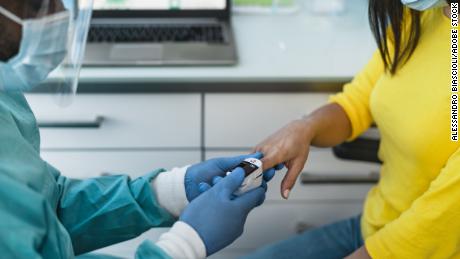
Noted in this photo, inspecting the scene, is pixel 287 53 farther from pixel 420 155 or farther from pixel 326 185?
pixel 420 155

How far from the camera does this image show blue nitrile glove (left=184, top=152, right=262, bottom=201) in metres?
0.96

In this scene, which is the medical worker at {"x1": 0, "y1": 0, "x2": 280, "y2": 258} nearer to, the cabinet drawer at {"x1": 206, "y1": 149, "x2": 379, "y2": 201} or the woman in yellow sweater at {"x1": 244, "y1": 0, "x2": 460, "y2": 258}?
the woman in yellow sweater at {"x1": 244, "y1": 0, "x2": 460, "y2": 258}

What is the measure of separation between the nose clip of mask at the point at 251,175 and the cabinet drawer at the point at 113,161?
42 cm

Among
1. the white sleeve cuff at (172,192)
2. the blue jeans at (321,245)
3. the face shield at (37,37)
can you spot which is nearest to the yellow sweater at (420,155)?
the blue jeans at (321,245)

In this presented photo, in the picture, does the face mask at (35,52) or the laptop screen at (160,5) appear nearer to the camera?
the face mask at (35,52)

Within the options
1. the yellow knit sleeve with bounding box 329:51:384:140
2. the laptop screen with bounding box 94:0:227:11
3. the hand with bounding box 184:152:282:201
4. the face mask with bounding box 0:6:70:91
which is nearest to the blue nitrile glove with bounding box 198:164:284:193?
the hand with bounding box 184:152:282:201

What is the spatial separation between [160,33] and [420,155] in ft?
2.60

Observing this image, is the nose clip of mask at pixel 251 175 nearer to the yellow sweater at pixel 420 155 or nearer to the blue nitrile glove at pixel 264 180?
the blue nitrile glove at pixel 264 180

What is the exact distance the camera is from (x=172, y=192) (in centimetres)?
96

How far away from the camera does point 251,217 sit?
1.41 m

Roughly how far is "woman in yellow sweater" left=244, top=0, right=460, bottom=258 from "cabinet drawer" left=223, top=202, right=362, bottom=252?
0.23 m

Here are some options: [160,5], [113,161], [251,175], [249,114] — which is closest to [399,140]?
[251,175]

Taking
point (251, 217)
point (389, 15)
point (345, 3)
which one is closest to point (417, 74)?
point (389, 15)

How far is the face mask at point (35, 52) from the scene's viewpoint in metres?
0.70
